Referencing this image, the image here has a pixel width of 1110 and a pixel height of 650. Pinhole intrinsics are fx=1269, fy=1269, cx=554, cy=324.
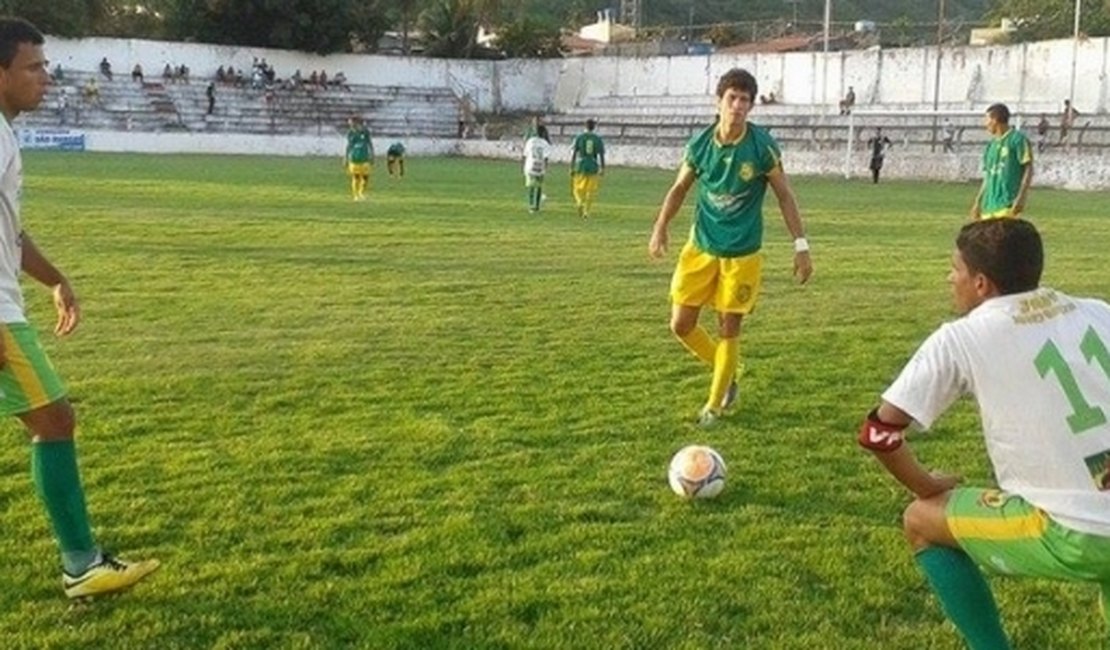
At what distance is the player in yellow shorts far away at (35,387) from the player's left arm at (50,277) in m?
0.22

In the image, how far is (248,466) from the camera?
6.34 meters

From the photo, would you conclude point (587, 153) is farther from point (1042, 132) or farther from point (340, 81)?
point (340, 81)

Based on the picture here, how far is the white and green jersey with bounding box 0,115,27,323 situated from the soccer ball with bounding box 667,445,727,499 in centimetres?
292

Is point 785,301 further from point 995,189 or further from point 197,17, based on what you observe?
point 197,17

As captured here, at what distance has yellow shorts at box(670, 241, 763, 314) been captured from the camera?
298 inches

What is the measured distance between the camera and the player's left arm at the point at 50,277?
4945 millimetres

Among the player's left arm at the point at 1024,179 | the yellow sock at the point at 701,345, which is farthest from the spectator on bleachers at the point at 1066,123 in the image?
the yellow sock at the point at 701,345

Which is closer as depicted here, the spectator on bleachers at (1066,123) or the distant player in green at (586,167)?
the distant player in green at (586,167)

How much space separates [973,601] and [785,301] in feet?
28.5

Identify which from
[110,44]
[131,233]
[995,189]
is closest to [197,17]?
[110,44]

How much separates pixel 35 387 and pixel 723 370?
4195 millimetres

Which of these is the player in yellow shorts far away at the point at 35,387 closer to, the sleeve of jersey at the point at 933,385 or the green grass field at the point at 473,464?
the green grass field at the point at 473,464

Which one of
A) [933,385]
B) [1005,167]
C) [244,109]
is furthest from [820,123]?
[933,385]

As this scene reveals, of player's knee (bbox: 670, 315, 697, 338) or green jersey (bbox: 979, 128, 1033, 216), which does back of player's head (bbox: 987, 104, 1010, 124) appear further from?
player's knee (bbox: 670, 315, 697, 338)
